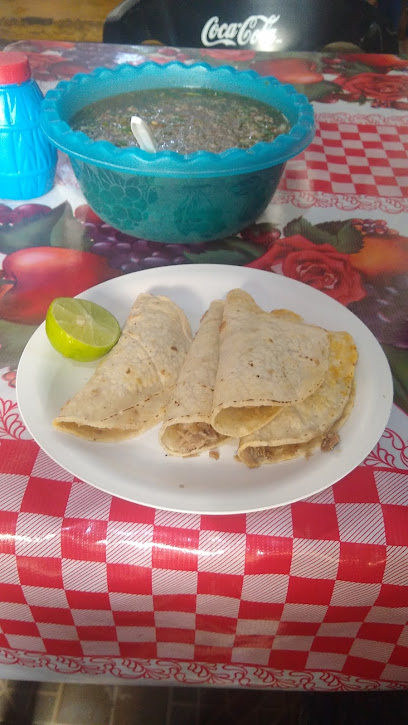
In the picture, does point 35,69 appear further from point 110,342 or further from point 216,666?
point 216,666

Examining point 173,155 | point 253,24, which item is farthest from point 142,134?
point 253,24

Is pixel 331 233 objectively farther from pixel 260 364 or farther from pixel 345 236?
pixel 260 364

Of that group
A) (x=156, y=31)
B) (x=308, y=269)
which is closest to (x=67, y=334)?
(x=308, y=269)

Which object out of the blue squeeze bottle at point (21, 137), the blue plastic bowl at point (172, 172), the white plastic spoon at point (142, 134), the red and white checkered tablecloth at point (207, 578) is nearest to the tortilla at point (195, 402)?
the red and white checkered tablecloth at point (207, 578)

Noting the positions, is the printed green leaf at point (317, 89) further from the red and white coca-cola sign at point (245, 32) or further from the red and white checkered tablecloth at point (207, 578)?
the red and white checkered tablecloth at point (207, 578)

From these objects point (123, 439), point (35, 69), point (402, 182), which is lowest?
point (123, 439)

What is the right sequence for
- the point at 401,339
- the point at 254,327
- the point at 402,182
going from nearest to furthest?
1. the point at 254,327
2. the point at 401,339
3. the point at 402,182
